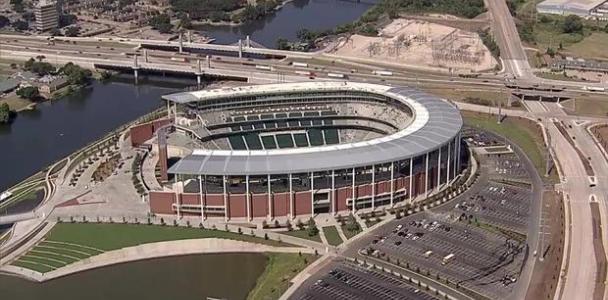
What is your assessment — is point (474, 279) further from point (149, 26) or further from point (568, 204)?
point (149, 26)

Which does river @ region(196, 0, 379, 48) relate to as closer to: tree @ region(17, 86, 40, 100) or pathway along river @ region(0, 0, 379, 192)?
pathway along river @ region(0, 0, 379, 192)

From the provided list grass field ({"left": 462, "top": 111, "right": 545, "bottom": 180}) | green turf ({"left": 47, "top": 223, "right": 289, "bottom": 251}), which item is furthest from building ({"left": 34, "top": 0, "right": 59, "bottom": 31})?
green turf ({"left": 47, "top": 223, "right": 289, "bottom": 251})

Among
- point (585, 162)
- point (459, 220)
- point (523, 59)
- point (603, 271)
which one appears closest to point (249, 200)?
point (459, 220)

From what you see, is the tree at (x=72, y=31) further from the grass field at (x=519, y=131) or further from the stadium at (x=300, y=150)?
the grass field at (x=519, y=131)

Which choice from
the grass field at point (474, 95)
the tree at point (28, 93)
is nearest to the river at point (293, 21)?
the grass field at point (474, 95)

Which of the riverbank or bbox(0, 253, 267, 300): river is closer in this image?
bbox(0, 253, 267, 300): river

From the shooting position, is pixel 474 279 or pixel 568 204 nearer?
pixel 474 279
